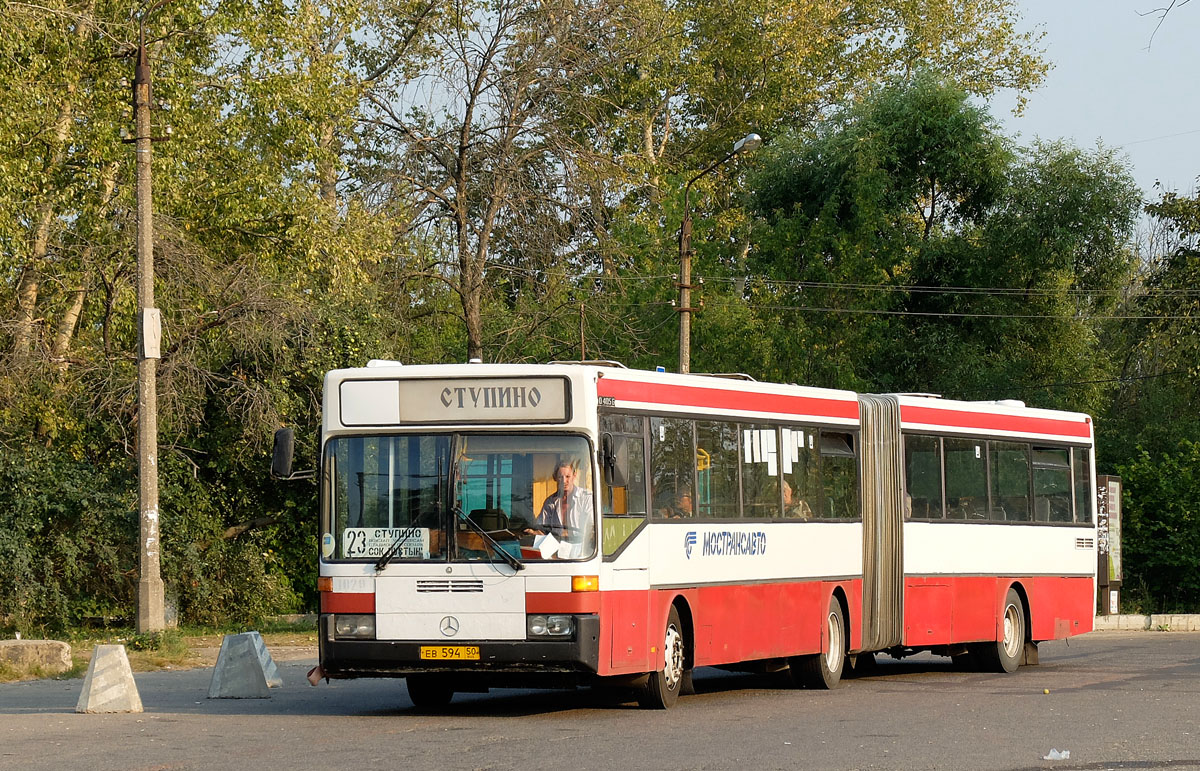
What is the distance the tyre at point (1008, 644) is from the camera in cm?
2078

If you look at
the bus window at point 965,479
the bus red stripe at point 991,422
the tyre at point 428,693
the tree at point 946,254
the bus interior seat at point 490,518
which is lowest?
the tyre at point 428,693

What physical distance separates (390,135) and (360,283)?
471cm

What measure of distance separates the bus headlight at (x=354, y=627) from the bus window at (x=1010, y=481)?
9311mm

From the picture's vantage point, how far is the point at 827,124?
4859 cm

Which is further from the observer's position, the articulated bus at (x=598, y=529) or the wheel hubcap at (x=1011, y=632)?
the wheel hubcap at (x=1011, y=632)

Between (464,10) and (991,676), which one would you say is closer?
(991,676)

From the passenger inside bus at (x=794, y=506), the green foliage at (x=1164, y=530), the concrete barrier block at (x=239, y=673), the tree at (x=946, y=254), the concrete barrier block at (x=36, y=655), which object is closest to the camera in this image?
the concrete barrier block at (x=239, y=673)

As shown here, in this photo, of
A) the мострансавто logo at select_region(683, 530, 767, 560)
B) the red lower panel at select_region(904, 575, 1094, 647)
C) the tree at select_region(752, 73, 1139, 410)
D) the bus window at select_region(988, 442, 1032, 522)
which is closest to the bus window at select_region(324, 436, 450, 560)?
the мострансавто logo at select_region(683, 530, 767, 560)

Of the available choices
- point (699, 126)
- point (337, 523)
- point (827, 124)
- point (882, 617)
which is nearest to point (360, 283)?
point (882, 617)

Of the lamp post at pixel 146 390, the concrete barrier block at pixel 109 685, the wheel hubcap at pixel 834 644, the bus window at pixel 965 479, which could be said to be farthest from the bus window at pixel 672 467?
the lamp post at pixel 146 390

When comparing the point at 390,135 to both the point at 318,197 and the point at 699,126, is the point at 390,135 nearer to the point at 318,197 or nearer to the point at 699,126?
the point at 318,197

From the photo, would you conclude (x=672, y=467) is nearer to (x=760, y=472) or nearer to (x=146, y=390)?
(x=760, y=472)

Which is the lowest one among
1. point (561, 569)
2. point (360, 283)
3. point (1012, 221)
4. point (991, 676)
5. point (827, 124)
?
point (991, 676)

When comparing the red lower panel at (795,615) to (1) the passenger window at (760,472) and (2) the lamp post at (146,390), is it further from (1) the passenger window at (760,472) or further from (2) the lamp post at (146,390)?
(2) the lamp post at (146,390)
